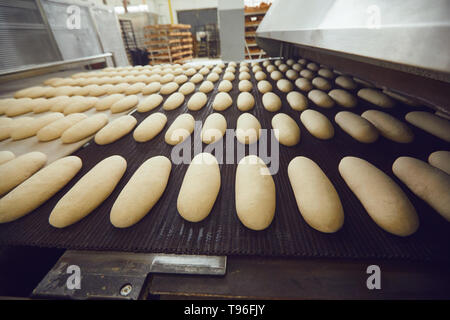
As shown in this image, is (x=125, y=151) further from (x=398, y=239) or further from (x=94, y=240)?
(x=398, y=239)

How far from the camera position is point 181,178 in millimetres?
696

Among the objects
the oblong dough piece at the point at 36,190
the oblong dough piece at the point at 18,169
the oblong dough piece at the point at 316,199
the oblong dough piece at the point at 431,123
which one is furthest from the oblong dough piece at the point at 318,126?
the oblong dough piece at the point at 18,169

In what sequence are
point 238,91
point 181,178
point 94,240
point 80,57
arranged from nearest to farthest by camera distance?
point 94,240, point 181,178, point 238,91, point 80,57

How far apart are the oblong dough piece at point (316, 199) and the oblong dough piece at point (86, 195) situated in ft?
1.96

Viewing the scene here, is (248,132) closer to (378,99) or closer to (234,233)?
(234,233)

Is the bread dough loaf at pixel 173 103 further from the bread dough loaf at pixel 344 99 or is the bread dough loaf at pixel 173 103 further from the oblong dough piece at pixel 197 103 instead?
the bread dough loaf at pixel 344 99

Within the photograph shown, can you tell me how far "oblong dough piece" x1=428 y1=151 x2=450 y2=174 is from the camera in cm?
61

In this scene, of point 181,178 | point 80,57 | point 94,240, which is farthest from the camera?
point 80,57

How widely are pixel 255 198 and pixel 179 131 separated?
0.51 meters

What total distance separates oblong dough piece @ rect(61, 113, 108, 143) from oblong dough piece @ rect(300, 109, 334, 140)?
1.04 meters

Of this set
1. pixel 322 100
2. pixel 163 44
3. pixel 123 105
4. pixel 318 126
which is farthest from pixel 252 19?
pixel 318 126

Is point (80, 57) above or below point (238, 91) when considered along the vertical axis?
above
